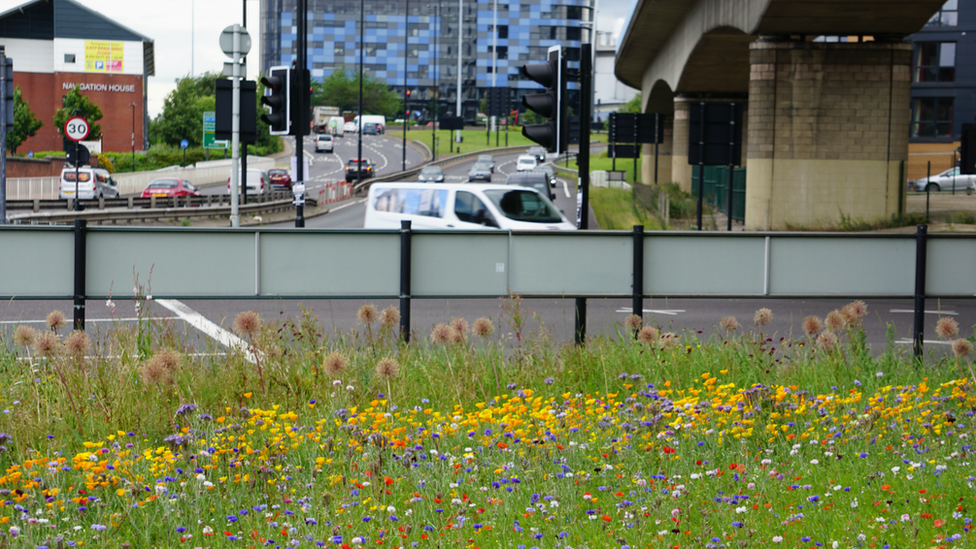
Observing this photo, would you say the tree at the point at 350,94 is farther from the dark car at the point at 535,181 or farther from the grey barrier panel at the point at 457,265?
the grey barrier panel at the point at 457,265

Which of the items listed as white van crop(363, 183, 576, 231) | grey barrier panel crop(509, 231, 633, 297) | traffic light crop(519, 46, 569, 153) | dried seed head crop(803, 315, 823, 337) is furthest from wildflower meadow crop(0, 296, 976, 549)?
white van crop(363, 183, 576, 231)

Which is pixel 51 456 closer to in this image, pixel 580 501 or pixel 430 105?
pixel 580 501

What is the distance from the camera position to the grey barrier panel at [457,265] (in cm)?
934

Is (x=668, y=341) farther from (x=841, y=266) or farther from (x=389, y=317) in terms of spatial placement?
(x=841, y=266)

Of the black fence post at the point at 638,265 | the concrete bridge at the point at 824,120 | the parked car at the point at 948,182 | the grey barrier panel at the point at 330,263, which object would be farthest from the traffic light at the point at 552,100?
the parked car at the point at 948,182

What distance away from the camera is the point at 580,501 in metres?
4.45

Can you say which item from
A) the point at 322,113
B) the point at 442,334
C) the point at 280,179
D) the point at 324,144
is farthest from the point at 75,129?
the point at 322,113

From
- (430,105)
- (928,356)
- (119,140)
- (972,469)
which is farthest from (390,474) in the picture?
(430,105)

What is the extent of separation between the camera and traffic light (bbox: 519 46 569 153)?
11.1 meters

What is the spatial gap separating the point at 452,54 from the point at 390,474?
7040 inches

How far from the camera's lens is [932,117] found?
196 ft

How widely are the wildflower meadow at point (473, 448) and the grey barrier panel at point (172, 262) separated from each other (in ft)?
4.40

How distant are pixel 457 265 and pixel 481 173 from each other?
2423 inches

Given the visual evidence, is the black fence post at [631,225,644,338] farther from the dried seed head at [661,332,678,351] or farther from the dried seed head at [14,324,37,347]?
the dried seed head at [14,324,37,347]
